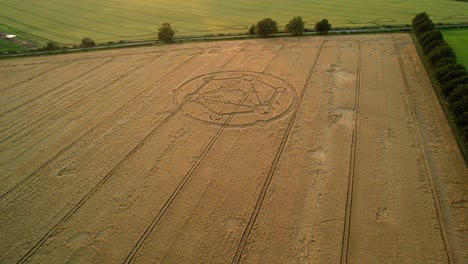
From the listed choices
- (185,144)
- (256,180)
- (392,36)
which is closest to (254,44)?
(392,36)

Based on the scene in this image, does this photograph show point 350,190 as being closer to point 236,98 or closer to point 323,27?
point 236,98

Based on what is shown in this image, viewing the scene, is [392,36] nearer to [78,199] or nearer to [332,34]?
[332,34]

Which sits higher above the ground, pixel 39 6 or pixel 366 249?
pixel 39 6

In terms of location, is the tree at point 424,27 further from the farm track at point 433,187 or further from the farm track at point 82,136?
the farm track at point 82,136

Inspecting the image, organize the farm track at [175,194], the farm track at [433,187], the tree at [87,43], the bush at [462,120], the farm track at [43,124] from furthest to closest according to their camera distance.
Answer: the tree at [87,43] < the bush at [462,120] < the farm track at [43,124] < the farm track at [175,194] < the farm track at [433,187]

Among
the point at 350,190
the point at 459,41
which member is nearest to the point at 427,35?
the point at 459,41

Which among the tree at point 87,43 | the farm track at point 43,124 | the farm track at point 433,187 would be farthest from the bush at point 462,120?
the tree at point 87,43

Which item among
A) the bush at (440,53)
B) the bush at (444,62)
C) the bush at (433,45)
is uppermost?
the bush at (433,45)
